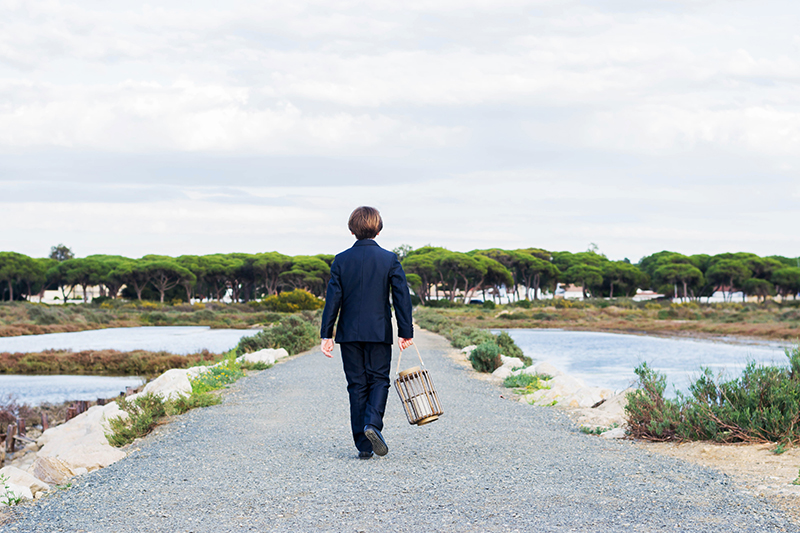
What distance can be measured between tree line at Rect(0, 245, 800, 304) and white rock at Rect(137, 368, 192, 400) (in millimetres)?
51333

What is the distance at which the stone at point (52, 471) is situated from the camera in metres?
4.52

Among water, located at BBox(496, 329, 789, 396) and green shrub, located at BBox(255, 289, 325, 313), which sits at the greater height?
green shrub, located at BBox(255, 289, 325, 313)

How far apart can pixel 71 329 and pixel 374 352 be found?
37619 mm

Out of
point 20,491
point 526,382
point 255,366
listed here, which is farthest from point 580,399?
point 255,366

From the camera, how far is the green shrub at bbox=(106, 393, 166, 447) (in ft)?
19.7

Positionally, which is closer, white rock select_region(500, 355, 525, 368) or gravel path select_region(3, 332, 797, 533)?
gravel path select_region(3, 332, 797, 533)

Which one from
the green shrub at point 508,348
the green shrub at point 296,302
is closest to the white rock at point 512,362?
the green shrub at point 508,348

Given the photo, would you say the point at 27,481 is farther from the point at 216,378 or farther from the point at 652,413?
the point at 216,378

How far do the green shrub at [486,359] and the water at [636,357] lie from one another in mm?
2120

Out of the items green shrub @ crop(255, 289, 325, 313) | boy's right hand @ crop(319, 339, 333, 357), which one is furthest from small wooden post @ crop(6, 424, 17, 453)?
green shrub @ crop(255, 289, 325, 313)

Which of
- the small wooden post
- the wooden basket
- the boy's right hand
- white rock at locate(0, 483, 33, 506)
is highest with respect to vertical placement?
the boy's right hand

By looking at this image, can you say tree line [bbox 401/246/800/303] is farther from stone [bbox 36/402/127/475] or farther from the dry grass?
stone [bbox 36/402/127/475]

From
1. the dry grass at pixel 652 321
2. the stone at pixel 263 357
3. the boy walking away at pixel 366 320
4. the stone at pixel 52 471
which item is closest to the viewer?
the stone at pixel 52 471

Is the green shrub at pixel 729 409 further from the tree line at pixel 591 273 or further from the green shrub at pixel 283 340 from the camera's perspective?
the tree line at pixel 591 273
